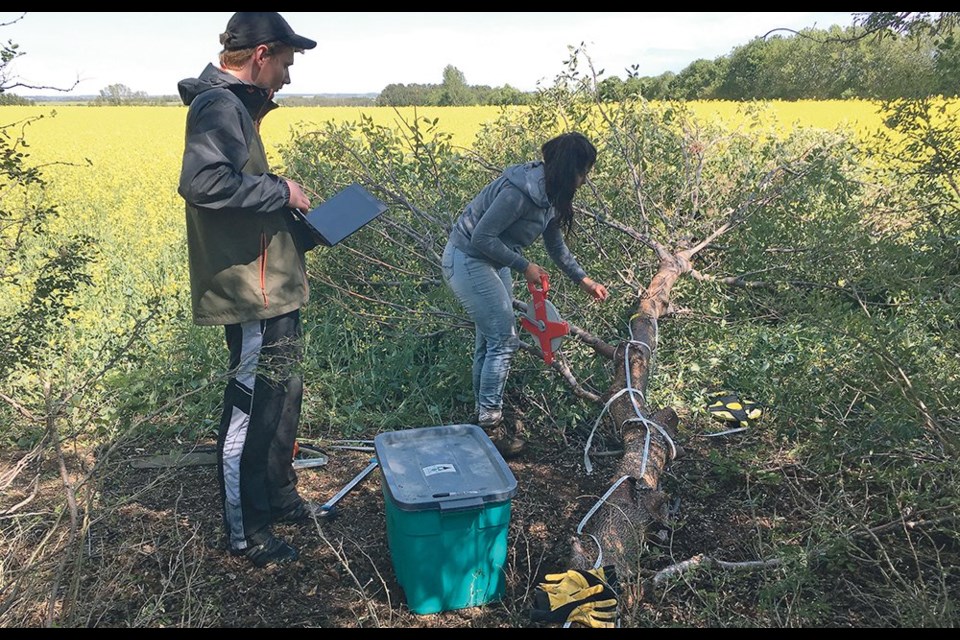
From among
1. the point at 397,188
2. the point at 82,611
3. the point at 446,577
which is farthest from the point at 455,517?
the point at 397,188

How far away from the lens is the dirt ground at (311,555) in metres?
2.57

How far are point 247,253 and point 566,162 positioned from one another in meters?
1.42

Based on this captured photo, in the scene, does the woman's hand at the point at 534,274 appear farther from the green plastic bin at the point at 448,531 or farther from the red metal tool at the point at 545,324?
the green plastic bin at the point at 448,531

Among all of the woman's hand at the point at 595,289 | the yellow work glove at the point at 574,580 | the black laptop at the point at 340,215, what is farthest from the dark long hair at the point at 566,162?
the yellow work glove at the point at 574,580

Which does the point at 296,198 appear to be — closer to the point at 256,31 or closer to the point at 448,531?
the point at 256,31

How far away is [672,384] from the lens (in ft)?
14.5

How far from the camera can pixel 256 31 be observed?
260 centimetres

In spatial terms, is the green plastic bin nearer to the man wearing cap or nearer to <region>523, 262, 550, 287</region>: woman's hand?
the man wearing cap

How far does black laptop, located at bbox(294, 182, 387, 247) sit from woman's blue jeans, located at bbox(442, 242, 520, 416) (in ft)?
2.38

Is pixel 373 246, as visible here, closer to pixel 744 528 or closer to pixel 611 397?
pixel 611 397

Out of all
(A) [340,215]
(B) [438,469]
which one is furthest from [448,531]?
(A) [340,215]

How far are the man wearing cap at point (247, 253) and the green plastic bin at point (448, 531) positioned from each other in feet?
1.90

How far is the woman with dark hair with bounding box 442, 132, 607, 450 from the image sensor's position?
3.27m

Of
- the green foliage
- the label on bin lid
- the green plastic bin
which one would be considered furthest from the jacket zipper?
the green foliage
